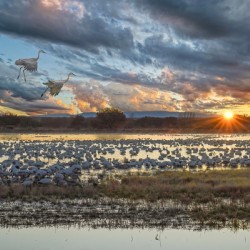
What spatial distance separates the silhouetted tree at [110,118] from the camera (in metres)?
117

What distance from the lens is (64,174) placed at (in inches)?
864

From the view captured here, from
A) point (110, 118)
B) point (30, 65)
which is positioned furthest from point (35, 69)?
point (110, 118)

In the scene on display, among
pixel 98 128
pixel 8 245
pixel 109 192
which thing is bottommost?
pixel 8 245

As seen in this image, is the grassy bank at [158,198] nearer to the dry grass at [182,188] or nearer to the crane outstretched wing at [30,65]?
the dry grass at [182,188]

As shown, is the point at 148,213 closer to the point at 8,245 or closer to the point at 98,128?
the point at 8,245

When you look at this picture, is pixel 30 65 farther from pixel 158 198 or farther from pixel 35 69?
pixel 158 198

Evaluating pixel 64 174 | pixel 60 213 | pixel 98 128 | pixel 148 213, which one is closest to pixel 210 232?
pixel 148 213

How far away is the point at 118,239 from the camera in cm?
1212

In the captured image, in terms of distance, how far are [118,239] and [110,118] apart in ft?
342

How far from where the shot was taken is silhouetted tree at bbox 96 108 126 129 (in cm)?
11654

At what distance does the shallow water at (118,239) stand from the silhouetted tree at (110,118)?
340 feet

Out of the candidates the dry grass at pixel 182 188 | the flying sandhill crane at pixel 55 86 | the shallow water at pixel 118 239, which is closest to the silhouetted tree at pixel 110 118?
the dry grass at pixel 182 188

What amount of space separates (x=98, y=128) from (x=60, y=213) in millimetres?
101412

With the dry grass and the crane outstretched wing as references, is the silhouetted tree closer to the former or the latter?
the dry grass
